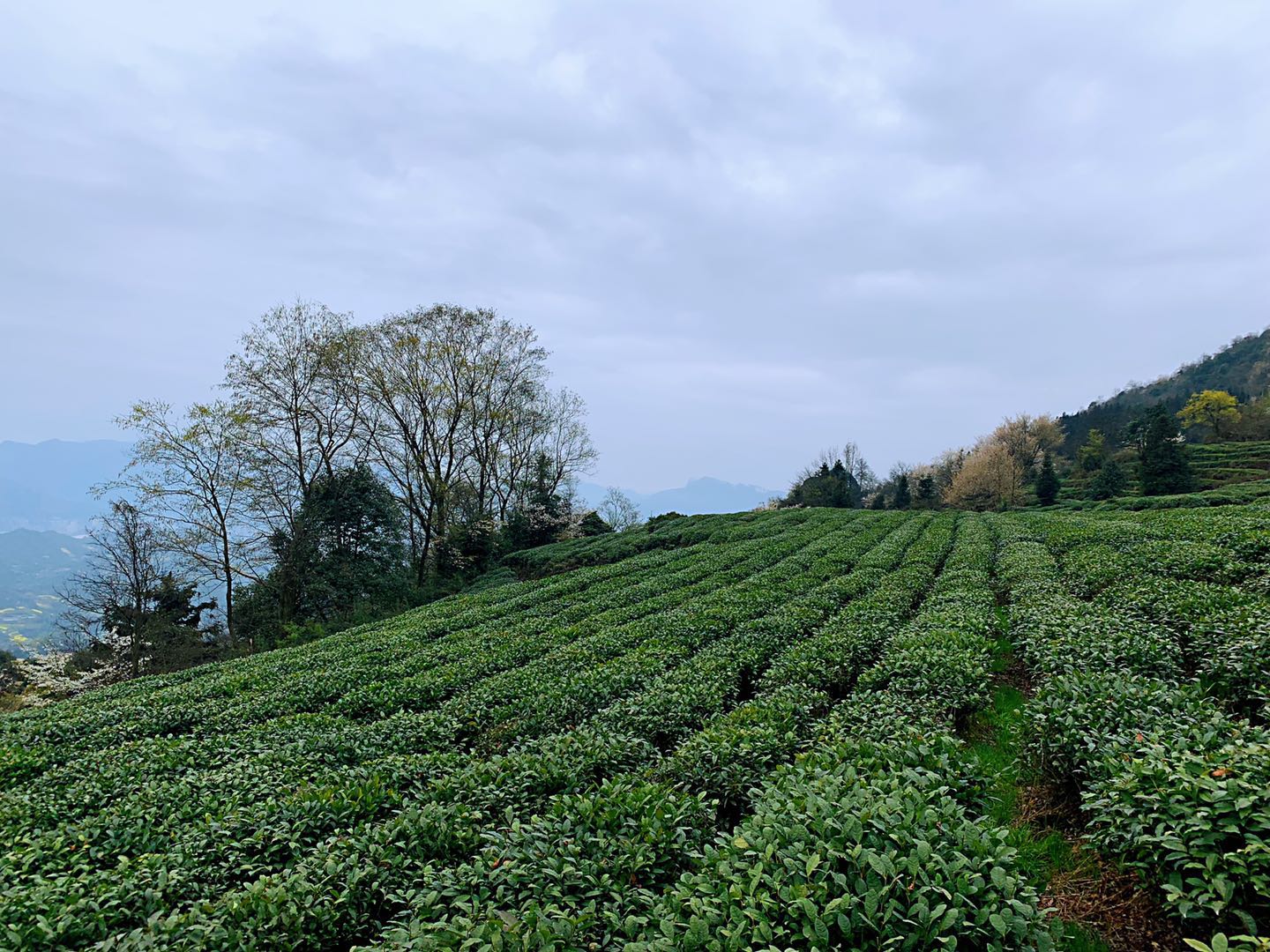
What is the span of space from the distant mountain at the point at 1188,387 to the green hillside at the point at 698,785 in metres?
90.8

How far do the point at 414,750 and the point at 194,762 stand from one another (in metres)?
2.94

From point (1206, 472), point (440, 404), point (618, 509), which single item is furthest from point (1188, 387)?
point (440, 404)

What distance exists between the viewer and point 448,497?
119 ft

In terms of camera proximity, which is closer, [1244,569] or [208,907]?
[208,907]

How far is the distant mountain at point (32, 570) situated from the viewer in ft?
232

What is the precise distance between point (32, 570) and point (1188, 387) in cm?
23042

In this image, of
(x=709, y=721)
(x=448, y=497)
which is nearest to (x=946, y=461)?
(x=448, y=497)

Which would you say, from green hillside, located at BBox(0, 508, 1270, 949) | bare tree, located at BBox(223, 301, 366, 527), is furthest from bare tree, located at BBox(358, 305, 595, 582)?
green hillside, located at BBox(0, 508, 1270, 949)

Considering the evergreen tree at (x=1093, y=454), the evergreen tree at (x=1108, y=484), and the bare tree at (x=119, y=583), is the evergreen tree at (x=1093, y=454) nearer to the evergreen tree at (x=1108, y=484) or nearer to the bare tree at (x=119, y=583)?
the evergreen tree at (x=1108, y=484)

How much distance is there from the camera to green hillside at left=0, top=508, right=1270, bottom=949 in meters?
2.91

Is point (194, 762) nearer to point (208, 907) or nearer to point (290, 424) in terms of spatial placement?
point (208, 907)

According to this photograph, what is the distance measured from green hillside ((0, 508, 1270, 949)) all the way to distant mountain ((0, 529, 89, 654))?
79.7 m

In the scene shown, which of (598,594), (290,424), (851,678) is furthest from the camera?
(290,424)

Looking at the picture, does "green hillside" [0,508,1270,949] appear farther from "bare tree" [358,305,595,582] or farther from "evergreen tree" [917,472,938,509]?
"evergreen tree" [917,472,938,509]
